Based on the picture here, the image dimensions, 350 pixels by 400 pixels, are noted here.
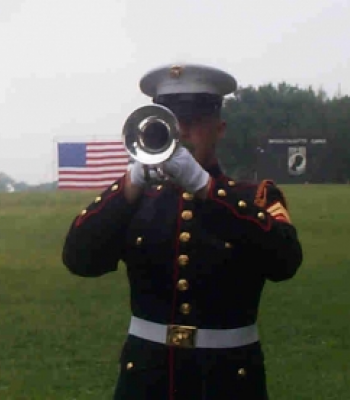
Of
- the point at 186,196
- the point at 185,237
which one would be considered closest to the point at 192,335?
the point at 185,237

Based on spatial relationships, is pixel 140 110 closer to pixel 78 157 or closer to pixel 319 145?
pixel 78 157

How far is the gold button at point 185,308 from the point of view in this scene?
3344 mm

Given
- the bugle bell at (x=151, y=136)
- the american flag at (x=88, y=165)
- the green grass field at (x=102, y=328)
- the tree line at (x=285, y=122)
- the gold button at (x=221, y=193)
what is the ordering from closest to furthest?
the bugle bell at (x=151, y=136), the gold button at (x=221, y=193), the green grass field at (x=102, y=328), the american flag at (x=88, y=165), the tree line at (x=285, y=122)

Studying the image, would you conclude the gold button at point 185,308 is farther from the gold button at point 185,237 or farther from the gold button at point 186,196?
the gold button at point 186,196

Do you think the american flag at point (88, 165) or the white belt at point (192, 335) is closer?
the white belt at point (192, 335)

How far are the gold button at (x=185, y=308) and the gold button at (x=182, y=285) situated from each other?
1.7 inches

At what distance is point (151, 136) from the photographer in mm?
2973

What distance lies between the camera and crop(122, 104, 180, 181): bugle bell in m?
2.94

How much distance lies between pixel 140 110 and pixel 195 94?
1.37 feet

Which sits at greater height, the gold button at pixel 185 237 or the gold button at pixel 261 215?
the gold button at pixel 261 215

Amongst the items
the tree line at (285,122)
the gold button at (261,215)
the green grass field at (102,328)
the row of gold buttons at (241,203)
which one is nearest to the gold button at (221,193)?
the row of gold buttons at (241,203)

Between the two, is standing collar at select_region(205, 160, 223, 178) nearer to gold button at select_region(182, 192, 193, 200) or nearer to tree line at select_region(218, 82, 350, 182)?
gold button at select_region(182, 192, 193, 200)

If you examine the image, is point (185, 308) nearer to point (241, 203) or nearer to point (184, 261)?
point (184, 261)


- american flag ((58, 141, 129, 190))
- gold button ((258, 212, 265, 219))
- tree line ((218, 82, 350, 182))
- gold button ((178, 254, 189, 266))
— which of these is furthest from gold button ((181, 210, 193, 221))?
tree line ((218, 82, 350, 182))
